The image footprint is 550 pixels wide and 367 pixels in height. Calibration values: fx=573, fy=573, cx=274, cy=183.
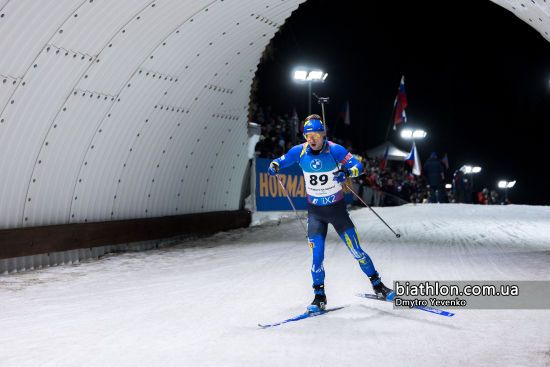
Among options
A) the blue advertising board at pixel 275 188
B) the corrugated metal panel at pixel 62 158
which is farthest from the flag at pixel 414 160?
the corrugated metal panel at pixel 62 158

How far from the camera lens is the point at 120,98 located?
10242 millimetres

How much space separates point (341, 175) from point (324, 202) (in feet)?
1.26

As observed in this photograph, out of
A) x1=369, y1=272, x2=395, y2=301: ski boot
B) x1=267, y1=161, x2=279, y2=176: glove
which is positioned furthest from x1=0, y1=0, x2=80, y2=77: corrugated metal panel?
x1=369, y1=272, x2=395, y2=301: ski boot

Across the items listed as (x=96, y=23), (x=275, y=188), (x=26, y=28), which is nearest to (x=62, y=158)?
(x=96, y=23)

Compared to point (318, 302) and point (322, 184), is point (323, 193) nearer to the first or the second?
point (322, 184)

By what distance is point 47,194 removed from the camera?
9719mm

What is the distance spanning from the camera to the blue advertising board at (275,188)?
662 inches

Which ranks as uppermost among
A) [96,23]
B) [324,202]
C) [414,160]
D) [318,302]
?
[96,23]

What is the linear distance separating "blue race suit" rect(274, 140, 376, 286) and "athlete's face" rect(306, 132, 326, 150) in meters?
0.05

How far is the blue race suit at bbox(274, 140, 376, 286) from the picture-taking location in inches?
251

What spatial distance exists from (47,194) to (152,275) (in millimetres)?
2357

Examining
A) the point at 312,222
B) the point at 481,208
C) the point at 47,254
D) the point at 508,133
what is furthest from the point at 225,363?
the point at 508,133

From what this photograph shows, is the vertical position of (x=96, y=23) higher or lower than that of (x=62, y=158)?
higher

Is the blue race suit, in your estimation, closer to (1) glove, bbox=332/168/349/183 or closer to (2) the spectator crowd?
(1) glove, bbox=332/168/349/183
